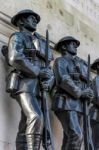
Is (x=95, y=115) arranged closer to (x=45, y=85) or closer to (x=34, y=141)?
(x=45, y=85)

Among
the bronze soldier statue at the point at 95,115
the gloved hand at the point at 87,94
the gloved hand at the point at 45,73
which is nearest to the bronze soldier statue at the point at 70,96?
the gloved hand at the point at 87,94

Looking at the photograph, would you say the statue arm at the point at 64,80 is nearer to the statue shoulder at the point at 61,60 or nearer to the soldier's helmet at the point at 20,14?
the statue shoulder at the point at 61,60

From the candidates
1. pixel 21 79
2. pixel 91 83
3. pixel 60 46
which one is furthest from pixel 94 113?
pixel 21 79

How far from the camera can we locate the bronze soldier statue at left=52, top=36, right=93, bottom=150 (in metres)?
6.90

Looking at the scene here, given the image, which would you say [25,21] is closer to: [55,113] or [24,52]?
[24,52]

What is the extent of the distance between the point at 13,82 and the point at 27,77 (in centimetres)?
18

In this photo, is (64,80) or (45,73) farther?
(64,80)

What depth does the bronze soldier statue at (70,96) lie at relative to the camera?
22.6ft

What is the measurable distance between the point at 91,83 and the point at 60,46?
1.90 ft

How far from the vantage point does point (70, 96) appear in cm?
713

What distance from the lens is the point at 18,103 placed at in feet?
22.0

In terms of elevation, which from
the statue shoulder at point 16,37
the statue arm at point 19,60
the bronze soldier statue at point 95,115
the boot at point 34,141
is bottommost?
the boot at point 34,141

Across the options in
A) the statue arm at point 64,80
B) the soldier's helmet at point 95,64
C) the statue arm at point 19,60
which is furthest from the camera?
the soldier's helmet at point 95,64

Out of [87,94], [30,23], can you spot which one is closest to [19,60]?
[30,23]
